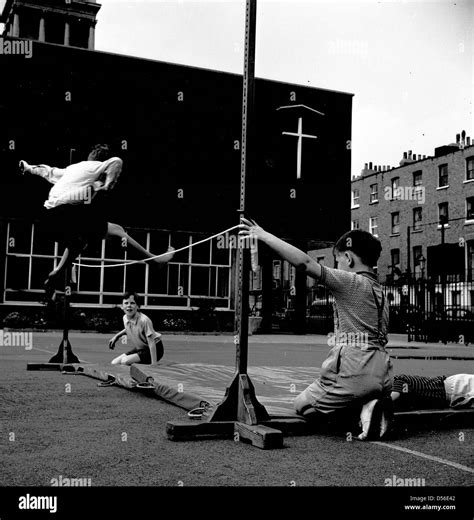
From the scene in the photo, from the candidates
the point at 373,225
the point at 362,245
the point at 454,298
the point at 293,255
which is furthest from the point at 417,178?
the point at 293,255

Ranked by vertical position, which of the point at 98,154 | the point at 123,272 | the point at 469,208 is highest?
the point at 469,208

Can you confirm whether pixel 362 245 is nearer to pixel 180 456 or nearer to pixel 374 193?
pixel 180 456

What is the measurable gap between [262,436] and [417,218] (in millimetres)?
42068

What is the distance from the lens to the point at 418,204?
4428 centimetres

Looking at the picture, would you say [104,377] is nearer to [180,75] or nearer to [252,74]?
[252,74]

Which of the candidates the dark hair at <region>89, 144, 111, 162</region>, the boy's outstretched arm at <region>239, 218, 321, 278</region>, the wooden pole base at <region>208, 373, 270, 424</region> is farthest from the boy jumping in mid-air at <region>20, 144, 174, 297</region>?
the boy's outstretched arm at <region>239, 218, 321, 278</region>

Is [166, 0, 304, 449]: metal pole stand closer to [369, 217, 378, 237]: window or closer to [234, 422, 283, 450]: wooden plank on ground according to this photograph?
[234, 422, 283, 450]: wooden plank on ground

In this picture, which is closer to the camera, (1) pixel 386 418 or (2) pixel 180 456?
(2) pixel 180 456

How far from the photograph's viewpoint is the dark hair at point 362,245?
4.59 m

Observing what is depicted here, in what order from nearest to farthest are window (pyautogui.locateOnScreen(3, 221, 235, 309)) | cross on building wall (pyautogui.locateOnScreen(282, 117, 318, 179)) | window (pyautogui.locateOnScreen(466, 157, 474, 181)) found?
window (pyautogui.locateOnScreen(3, 221, 235, 309)) → cross on building wall (pyautogui.locateOnScreen(282, 117, 318, 179)) → window (pyautogui.locateOnScreen(466, 157, 474, 181))

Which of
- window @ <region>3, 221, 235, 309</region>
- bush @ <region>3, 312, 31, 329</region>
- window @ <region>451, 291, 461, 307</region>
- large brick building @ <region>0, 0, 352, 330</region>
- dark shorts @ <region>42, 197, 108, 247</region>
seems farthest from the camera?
window @ <region>3, 221, 235, 309</region>

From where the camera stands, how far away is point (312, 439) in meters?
4.49

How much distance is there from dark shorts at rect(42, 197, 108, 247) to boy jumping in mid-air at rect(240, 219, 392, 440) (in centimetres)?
390

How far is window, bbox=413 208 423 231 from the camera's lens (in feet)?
145
